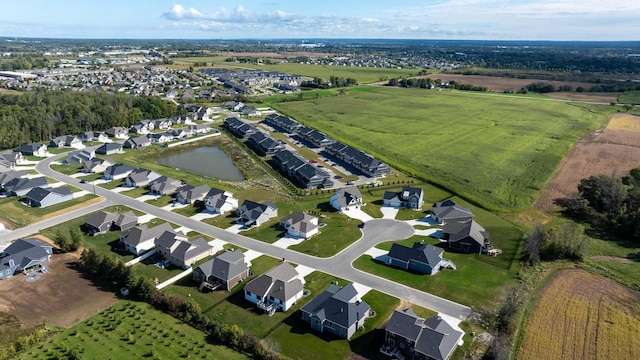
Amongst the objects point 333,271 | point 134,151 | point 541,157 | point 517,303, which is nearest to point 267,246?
point 333,271

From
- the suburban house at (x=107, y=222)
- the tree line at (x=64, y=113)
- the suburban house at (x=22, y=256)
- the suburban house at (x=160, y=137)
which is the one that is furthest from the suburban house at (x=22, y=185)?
the suburban house at (x=160, y=137)

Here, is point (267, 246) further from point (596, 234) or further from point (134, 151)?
point (134, 151)

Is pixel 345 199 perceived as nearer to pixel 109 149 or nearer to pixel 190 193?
pixel 190 193

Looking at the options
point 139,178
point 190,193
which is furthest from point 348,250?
point 139,178

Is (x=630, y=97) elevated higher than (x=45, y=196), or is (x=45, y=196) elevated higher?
(x=630, y=97)

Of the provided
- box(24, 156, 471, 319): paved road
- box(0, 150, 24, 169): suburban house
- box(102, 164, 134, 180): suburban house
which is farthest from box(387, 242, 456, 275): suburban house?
box(0, 150, 24, 169): suburban house

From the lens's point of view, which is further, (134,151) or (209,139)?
(209,139)

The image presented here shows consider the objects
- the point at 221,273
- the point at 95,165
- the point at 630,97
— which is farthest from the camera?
the point at 630,97
